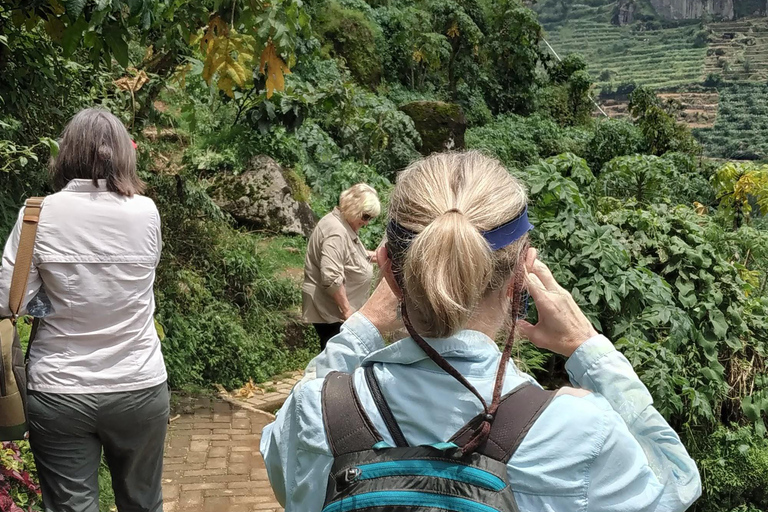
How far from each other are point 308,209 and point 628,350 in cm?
629

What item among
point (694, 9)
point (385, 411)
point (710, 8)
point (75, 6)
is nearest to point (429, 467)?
point (385, 411)

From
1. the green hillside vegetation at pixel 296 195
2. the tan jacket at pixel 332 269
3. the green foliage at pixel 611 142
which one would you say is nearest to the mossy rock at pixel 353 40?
the green hillside vegetation at pixel 296 195

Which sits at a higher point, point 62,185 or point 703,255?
point 62,185

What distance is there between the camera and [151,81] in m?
6.31

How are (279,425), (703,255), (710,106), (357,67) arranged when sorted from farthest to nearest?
1. (710,106)
2. (357,67)
3. (703,255)
4. (279,425)

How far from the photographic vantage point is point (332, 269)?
16.5 ft

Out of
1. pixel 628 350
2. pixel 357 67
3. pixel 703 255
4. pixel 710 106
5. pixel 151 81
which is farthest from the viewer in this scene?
pixel 710 106

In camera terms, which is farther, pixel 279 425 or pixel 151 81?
pixel 151 81

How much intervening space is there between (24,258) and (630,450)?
6.94 ft

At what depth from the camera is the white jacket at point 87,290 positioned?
103 inches

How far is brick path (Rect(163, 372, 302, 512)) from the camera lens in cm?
452

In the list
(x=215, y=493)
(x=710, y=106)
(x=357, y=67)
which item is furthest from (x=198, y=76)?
(x=710, y=106)

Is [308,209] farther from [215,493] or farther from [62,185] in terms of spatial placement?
[62,185]

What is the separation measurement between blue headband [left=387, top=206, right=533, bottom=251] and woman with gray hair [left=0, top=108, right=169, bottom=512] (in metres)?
1.71
